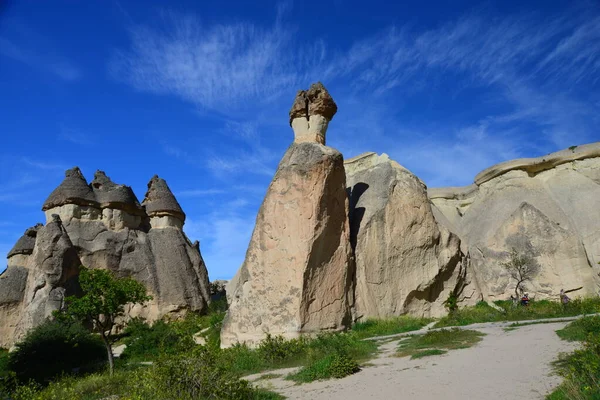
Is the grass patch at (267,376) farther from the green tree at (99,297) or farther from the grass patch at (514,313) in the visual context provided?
the grass patch at (514,313)

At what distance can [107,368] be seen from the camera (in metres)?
12.8

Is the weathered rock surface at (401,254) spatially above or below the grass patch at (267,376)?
Result: above

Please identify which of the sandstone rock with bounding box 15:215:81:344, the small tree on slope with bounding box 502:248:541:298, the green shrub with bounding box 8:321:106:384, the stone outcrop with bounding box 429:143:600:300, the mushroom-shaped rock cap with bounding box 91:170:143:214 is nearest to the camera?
the green shrub with bounding box 8:321:106:384

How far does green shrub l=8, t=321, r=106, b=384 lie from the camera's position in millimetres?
13023

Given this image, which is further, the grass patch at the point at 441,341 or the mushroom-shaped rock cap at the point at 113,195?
the mushroom-shaped rock cap at the point at 113,195

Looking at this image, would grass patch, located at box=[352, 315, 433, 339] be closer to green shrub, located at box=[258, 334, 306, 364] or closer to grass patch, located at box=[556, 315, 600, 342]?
green shrub, located at box=[258, 334, 306, 364]

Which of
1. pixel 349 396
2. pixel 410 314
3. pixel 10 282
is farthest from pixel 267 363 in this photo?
pixel 10 282

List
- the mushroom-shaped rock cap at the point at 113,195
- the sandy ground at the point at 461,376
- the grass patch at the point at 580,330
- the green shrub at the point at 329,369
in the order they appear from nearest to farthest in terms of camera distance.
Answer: the sandy ground at the point at 461,376 → the green shrub at the point at 329,369 → the grass patch at the point at 580,330 → the mushroom-shaped rock cap at the point at 113,195

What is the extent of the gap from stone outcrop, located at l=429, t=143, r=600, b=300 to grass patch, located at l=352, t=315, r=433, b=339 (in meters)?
4.71

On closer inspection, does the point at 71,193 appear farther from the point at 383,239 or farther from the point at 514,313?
the point at 514,313

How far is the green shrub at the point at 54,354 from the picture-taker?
513 inches

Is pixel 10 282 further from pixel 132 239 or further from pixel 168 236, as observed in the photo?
pixel 168 236

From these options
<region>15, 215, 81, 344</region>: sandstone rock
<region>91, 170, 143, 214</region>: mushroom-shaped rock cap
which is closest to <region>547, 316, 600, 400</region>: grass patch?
<region>15, 215, 81, 344</region>: sandstone rock

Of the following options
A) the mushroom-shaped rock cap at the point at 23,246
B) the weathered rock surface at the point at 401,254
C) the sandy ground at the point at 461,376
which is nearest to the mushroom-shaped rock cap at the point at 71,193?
the mushroom-shaped rock cap at the point at 23,246
